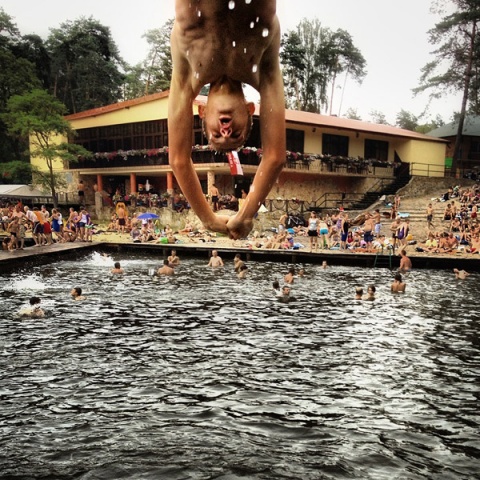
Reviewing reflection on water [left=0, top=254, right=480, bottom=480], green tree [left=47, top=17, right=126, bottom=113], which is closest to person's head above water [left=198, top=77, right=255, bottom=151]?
reflection on water [left=0, top=254, right=480, bottom=480]

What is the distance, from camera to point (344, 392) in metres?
8.71

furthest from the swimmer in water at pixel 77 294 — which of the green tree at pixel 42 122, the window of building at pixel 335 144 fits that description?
the window of building at pixel 335 144

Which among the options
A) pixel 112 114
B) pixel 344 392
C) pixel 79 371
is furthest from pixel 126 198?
pixel 344 392

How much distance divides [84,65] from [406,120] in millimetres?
50611

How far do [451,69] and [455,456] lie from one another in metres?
39.4

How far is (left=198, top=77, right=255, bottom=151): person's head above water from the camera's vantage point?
2576 mm

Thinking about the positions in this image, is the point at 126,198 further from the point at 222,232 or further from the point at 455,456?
the point at 222,232

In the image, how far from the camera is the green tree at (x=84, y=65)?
3979 cm

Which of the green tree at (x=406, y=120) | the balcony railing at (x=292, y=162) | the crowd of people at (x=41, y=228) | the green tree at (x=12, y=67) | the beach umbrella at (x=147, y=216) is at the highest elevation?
the green tree at (x=406, y=120)

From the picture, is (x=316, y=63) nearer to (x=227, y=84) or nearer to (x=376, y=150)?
(x=376, y=150)

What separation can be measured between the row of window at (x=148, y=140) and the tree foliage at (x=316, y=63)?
5.17 m

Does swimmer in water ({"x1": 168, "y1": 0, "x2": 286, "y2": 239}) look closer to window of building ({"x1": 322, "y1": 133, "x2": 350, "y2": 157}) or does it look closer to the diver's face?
the diver's face

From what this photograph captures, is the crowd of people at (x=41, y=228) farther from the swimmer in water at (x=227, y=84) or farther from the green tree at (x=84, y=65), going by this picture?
the swimmer in water at (x=227, y=84)

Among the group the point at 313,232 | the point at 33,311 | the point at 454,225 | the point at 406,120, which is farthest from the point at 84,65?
the point at 406,120
